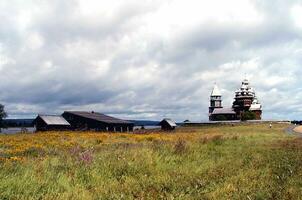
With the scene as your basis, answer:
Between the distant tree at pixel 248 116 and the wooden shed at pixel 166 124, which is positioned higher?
the distant tree at pixel 248 116

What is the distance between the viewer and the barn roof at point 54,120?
77.5 metres

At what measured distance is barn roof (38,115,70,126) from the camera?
77.5 meters

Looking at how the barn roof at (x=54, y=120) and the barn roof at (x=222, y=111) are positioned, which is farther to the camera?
the barn roof at (x=222, y=111)

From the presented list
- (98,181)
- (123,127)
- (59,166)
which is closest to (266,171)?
(98,181)

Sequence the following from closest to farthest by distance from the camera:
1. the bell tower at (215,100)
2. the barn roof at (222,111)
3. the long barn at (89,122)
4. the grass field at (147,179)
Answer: the grass field at (147,179), the long barn at (89,122), the barn roof at (222,111), the bell tower at (215,100)

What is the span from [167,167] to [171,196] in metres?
4.79

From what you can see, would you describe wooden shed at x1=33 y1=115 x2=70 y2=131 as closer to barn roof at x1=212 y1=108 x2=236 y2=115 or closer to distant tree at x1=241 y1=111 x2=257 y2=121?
distant tree at x1=241 y1=111 x2=257 y2=121

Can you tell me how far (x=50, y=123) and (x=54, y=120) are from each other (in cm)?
230

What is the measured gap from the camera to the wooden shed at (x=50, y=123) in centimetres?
7781

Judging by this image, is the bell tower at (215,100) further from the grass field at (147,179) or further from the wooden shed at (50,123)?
the grass field at (147,179)

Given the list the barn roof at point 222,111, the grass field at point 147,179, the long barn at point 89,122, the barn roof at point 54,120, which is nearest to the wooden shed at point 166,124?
the long barn at point 89,122

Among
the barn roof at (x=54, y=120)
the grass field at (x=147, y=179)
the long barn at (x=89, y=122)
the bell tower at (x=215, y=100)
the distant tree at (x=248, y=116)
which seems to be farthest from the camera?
the bell tower at (x=215, y=100)

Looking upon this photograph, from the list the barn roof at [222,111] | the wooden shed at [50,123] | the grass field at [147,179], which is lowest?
the grass field at [147,179]

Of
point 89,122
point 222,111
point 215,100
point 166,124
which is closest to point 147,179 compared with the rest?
point 89,122
